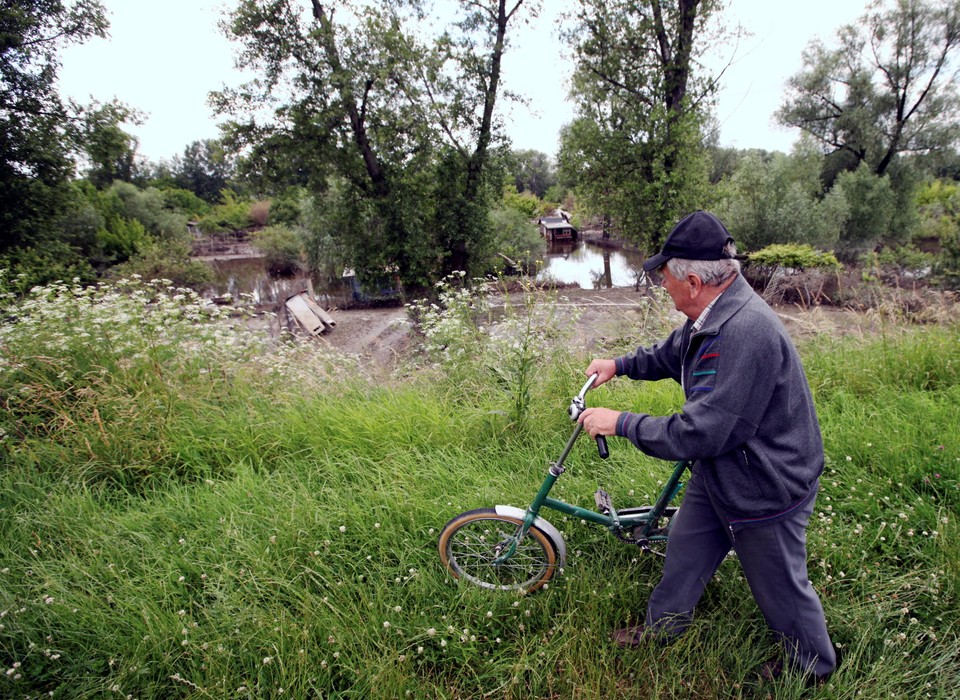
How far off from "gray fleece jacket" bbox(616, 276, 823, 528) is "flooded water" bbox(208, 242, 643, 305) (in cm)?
2398

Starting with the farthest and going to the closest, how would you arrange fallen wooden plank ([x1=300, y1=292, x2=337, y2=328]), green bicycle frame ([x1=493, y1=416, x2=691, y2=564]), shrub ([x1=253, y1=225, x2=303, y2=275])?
shrub ([x1=253, y1=225, x2=303, y2=275]) → fallen wooden plank ([x1=300, y1=292, x2=337, y2=328]) → green bicycle frame ([x1=493, y1=416, x2=691, y2=564])

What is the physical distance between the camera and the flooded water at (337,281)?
29859 mm

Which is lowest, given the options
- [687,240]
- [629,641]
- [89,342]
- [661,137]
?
[629,641]

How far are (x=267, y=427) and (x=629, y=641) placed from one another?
2.97 m

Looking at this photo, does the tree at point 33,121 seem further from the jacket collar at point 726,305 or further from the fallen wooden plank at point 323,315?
the jacket collar at point 726,305

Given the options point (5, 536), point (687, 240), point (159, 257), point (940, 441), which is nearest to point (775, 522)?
point (687, 240)

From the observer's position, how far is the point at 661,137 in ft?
43.3

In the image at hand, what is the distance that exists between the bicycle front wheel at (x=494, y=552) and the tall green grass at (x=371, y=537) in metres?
0.11

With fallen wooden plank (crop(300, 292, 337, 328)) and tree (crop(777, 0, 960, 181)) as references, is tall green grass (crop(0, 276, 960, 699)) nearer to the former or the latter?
fallen wooden plank (crop(300, 292, 337, 328))

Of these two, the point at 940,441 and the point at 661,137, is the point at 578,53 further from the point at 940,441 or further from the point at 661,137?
the point at 940,441

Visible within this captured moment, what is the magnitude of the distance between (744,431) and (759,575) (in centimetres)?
68

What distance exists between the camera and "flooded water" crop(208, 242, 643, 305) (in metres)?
29.9

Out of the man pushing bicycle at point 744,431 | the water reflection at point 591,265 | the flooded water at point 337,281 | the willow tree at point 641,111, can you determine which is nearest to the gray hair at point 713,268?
the man pushing bicycle at point 744,431

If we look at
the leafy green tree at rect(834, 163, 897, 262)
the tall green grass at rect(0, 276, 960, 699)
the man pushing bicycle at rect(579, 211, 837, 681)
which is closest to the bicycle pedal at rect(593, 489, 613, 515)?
the tall green grass at rect(0, 276, 960, 699)
